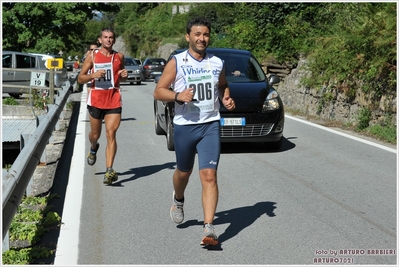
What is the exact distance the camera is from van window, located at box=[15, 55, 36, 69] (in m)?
31.4

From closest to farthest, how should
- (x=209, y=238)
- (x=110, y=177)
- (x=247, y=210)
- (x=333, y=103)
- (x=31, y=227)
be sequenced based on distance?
(x=209, y=238) < (x=31, y=227) < (x=247, y=210) < (x=110, y=177) < (x=333, y=103)

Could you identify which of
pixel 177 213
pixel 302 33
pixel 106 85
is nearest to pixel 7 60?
pixel 302 33

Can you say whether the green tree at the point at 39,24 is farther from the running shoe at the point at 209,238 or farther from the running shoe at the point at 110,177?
the running shoe at the point at 209,238

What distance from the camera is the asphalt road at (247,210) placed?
6098 mm

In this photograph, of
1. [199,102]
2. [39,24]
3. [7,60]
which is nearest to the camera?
[199,102]

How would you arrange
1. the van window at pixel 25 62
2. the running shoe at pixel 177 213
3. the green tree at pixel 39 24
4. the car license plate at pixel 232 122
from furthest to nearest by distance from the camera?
the green tree at pixel 39 24 → the van window at pixel 25 62 → the car license plate at pixel 232 122 → the running shoe at pixel 177 213

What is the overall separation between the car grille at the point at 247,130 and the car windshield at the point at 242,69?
1186 mm

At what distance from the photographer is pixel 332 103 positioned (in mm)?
17625

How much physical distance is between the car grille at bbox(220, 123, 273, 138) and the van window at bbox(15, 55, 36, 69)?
69.0 feet

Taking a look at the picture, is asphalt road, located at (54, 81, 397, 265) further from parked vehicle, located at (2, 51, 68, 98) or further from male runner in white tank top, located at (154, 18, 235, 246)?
parked vehicle, located at (2, 51, 68, 98)

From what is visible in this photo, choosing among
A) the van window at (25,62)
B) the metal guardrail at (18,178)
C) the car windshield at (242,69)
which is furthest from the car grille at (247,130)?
the van window at (25,62)

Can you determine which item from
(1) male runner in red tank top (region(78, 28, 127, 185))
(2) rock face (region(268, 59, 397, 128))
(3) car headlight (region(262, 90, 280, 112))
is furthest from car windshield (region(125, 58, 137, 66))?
(1) male runner in red tank top (region(78, 28, 127, 185))

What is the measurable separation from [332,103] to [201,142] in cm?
1138

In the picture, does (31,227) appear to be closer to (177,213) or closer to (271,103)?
(177,213)
